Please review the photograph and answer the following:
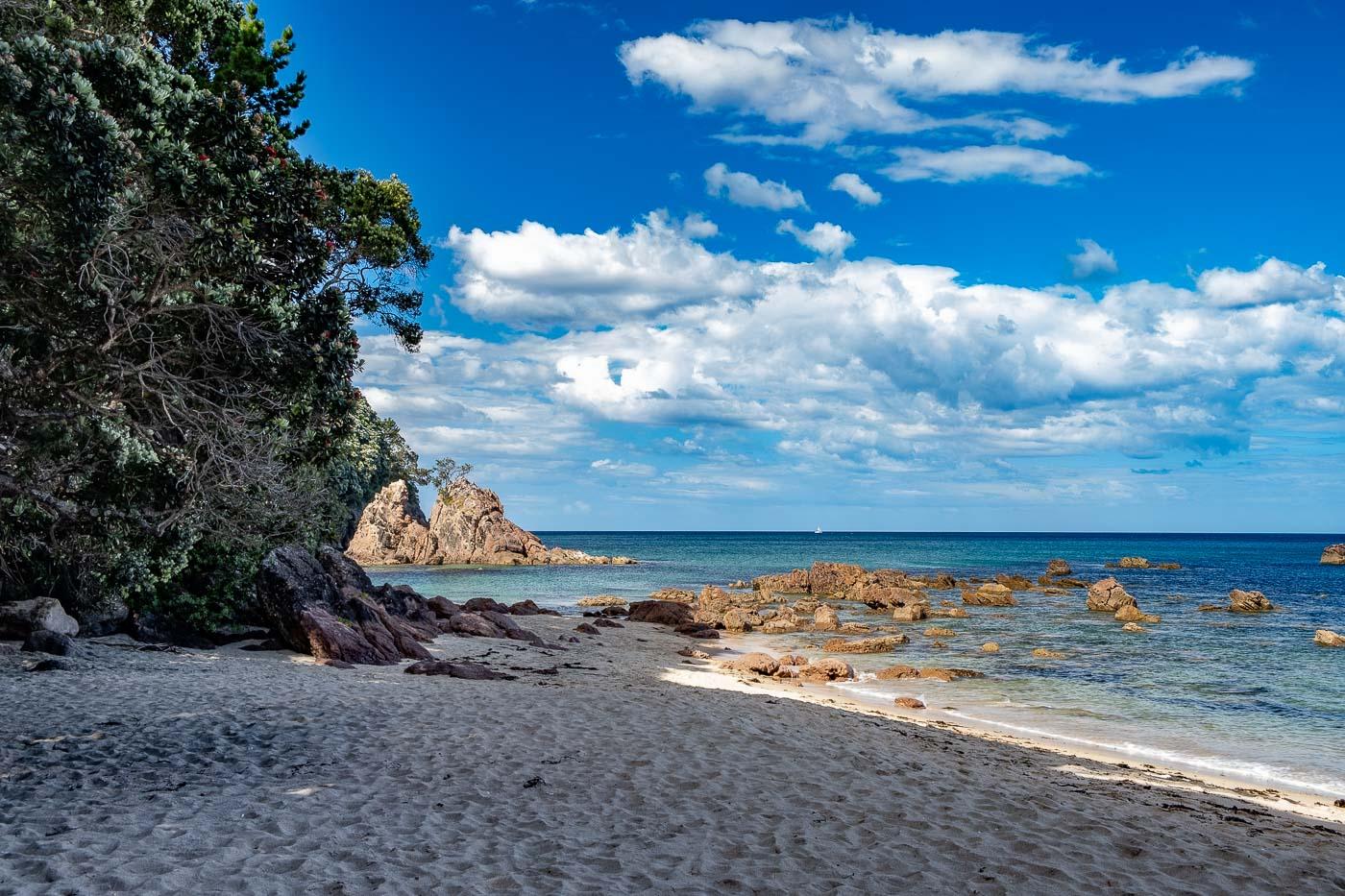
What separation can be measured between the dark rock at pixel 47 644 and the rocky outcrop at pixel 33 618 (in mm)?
428

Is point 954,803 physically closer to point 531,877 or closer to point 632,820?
point 632,820

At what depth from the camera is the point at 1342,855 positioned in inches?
371

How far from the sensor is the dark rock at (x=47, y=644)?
16672mm

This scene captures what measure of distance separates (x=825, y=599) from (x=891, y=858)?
149ft

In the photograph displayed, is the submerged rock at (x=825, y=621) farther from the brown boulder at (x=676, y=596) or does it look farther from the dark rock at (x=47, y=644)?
the dark rock at (x=47, y=644)

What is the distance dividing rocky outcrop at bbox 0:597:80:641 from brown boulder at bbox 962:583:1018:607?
145 ft

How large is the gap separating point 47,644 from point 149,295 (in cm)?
1071

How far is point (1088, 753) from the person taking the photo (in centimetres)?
1661

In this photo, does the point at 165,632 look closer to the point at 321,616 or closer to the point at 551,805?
the point at 321,616

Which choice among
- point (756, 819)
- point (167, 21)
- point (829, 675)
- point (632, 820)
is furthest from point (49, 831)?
point (829, 675)

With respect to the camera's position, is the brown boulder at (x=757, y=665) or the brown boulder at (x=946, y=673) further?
the brown boulder at (x=946, y=673)

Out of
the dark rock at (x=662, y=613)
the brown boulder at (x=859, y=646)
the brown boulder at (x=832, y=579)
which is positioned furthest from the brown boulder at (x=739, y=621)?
the brown boulder at (x=832, y=579)

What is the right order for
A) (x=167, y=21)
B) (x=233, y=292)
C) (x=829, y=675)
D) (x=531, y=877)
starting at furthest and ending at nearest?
→ 1. (x=829, y=675)
2. (x=167, y=21)
3. (x=233, y=292)
4. (x=531, y=877)

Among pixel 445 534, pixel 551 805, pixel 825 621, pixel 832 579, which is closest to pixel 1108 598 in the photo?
pixel 832 579
